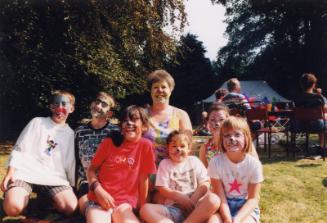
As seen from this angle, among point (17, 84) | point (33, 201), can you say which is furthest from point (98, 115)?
point (17, 84)

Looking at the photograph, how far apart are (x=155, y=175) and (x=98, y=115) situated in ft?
3.13

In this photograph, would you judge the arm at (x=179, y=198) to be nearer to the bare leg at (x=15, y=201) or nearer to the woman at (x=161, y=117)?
the woman at (x=161, y=117)

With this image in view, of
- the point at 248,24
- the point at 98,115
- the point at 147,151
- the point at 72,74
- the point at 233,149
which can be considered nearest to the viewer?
the point at 233,149

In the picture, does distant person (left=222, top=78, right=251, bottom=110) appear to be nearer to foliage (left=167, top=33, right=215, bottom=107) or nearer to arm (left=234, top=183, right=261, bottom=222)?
arm (left=234, top=183, right=261, bottom=222)

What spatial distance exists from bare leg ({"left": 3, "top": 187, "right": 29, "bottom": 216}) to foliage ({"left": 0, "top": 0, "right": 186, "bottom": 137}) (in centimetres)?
652

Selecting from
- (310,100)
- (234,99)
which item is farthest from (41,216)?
(310,100)

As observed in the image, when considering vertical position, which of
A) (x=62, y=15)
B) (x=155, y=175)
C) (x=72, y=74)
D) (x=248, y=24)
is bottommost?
(x=155, y=175)

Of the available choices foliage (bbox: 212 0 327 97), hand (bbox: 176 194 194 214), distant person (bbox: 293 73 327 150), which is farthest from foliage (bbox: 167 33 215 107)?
hand (bbox: 176 194 194 214)

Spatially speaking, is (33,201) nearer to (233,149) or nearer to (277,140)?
(233,149)

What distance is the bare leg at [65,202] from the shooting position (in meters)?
4.02

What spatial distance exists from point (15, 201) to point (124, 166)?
3.95ft

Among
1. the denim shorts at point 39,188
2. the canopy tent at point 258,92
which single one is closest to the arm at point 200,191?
the denim shorts at point 39,188

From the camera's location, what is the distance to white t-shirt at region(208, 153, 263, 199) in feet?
11.2

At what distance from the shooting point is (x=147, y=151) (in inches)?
146
